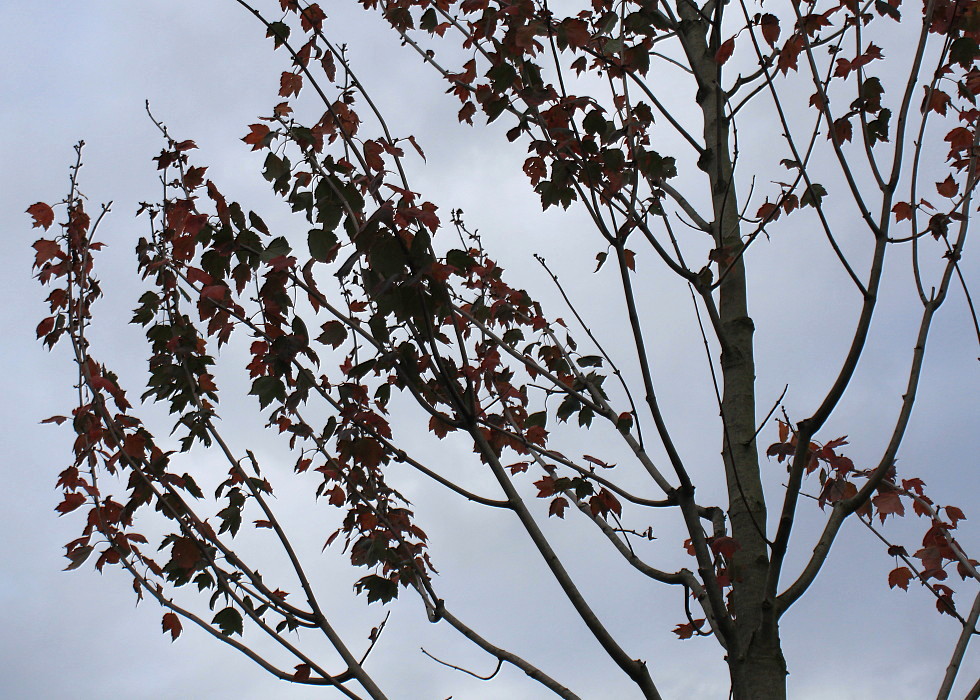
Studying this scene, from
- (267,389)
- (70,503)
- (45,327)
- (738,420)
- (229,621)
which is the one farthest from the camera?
(45,327)

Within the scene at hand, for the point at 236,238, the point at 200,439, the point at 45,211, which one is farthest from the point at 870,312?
the point at 45,211

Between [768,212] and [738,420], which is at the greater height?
[768,212]

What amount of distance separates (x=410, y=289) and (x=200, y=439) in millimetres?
1364

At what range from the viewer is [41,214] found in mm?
3623

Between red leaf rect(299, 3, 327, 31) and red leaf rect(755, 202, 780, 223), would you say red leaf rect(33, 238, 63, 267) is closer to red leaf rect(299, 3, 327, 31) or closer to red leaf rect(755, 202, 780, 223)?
red leaf rect(299, 3, 327, 31)

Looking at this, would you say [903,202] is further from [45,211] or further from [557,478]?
[45,211]

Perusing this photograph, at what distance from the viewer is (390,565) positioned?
2.86 metres

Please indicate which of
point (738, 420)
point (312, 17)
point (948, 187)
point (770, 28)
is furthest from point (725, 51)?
point (312, 17)

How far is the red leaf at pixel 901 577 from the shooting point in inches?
141

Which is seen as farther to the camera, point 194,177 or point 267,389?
point 194,177

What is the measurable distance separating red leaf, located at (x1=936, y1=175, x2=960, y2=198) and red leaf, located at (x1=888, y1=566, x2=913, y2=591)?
5.49ft

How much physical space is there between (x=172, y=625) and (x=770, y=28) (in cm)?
368

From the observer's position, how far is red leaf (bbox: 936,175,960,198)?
3.36 meters

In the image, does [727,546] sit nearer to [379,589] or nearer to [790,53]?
[379,589]
